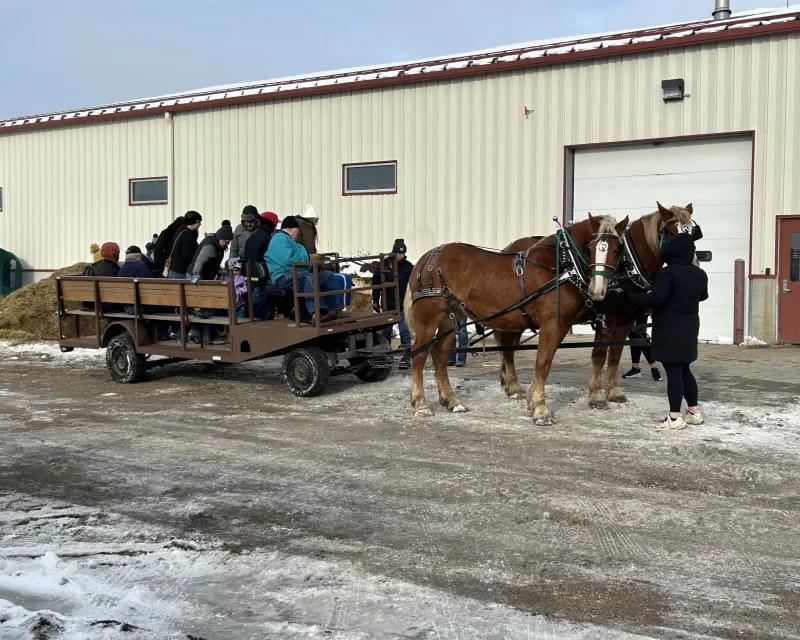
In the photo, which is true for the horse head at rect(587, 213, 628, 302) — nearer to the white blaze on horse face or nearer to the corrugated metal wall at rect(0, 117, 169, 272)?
the white blaze on horse face

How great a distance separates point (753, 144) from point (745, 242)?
1.59m

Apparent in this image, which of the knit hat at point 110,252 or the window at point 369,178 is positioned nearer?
the knit hat at point 110,252

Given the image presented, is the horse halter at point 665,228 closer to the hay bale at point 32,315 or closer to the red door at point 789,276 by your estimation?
the red door at point 789,276

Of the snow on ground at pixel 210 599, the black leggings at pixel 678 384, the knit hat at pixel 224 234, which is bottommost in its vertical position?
the snow on ground at pixel 210 599

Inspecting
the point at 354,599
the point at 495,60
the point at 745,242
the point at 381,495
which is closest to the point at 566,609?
the point at 354,599

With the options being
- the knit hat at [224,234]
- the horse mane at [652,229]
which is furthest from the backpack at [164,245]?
the horse mane at [652,229]

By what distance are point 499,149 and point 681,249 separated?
9.06 metres

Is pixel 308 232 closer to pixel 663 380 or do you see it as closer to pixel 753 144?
pixel 663 380

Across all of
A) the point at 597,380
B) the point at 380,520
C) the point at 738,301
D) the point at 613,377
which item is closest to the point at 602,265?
the point at 597,380

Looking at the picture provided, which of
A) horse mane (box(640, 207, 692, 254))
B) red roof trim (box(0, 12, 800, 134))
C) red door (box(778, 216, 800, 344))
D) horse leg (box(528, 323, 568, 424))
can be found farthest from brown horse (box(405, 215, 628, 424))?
red roof trim (box(0, 12, 800, 134))

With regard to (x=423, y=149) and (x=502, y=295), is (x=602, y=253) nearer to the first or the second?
(x=502, y=295)

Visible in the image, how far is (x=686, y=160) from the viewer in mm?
14227

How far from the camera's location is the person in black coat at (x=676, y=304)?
23.5ft

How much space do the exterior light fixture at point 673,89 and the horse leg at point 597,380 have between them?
719cm
